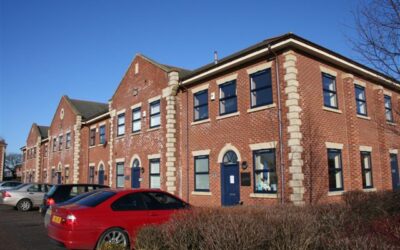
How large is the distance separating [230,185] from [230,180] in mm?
212

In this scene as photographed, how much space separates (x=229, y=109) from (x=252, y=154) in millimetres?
2644

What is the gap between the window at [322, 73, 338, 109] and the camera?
608 inches

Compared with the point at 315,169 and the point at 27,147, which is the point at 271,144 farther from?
the point at 27,147

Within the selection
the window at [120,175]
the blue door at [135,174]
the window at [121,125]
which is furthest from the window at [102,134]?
the blue door at [135,174]

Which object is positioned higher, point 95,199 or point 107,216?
point 95,199

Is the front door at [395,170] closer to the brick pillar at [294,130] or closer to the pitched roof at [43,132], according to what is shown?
the brick pillar at [294,130]

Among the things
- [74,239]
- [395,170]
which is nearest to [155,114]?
[395,170]

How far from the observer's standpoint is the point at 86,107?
122ft

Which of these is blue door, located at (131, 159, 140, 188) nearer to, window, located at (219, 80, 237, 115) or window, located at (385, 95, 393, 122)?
window, located at (219, 80, 237, 115)

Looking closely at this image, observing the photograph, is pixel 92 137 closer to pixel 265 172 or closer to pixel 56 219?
pixel 265 172

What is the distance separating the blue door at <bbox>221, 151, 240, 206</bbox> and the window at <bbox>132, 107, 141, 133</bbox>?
8.08 metres

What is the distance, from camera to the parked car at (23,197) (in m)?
20.6

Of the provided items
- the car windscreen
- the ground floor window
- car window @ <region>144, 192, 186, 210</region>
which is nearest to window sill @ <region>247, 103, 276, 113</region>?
the ground floor window

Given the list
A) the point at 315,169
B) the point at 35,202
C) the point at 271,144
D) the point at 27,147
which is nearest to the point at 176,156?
the point at 271,144
